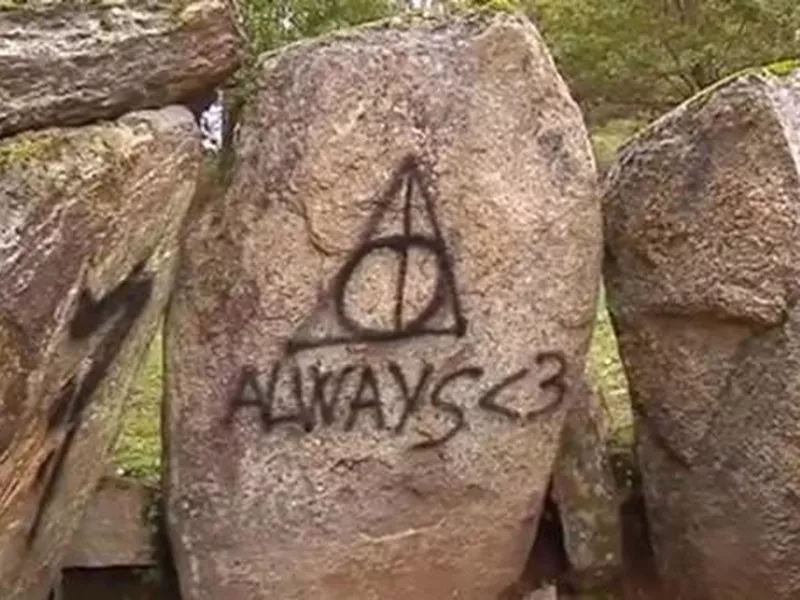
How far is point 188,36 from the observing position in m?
4.52

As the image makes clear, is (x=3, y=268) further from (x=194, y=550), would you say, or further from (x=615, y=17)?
(x=615, y=17)

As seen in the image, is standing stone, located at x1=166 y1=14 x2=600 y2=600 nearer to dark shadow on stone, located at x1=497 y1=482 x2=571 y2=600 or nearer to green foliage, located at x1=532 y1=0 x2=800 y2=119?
dark shadow on stone, located at x1=497 y1=482 x2=571 y2=600

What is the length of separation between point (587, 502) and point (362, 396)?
44.4 inches

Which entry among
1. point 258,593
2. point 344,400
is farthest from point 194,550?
point 344,400

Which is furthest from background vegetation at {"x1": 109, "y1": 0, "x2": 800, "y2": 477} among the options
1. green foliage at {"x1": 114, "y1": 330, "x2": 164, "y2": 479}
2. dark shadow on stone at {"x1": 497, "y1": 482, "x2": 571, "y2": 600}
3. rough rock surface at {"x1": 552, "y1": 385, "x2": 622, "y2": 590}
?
dark shadow on stone at {"x1": 497, "y1": 482, "x2": 571, "y2": 600}

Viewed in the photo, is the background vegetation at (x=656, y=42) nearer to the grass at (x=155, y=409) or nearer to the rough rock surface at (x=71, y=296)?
the grass at (x=155, y=409)

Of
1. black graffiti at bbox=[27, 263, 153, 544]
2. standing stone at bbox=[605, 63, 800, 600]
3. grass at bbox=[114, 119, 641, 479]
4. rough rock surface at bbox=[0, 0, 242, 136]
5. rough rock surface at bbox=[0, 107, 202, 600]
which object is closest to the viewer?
rough rock surface at bbox=[0, 107, 202, 600]

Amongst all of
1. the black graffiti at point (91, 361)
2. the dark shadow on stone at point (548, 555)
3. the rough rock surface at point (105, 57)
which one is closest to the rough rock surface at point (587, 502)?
the dark shadow on stone at point (548, 555)

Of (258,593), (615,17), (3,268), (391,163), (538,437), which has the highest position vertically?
(615,17)

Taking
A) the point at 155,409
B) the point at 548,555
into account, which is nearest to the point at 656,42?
the point at 155,409

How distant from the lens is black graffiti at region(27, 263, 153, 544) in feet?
14.2

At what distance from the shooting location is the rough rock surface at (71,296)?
392 cm

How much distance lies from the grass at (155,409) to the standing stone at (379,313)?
17.1 inches

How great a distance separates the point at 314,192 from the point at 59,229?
131cm
